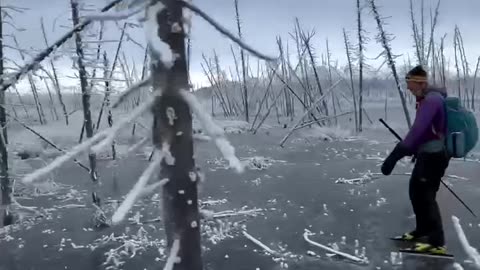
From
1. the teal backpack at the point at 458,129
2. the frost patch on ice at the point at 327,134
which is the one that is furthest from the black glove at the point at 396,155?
the frost patch on ice at the point at 327,134

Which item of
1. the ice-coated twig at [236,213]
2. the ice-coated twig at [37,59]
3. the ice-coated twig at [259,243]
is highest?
the ice-coated twig at [37,59]

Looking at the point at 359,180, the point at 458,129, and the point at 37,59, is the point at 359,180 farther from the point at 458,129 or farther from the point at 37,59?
the point at 37,59

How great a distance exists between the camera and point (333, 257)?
6004 millimetres

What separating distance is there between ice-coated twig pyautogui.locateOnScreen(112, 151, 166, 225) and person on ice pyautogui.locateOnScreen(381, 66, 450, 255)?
3789mm

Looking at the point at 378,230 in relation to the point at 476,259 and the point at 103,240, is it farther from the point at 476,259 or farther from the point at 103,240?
the point at 103,240

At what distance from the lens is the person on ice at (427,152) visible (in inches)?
218

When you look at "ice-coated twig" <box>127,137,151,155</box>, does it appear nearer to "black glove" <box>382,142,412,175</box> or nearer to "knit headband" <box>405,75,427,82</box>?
"black glove" <box>382,142,412,175</box>

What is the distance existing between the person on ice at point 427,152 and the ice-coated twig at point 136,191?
379 cm

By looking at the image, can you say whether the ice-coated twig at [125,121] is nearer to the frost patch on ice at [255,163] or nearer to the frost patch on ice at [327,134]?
the frost patch on ice at [255,163]

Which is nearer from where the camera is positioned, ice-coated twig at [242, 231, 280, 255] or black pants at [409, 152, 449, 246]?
black pants at [409, 152, 449, 246]

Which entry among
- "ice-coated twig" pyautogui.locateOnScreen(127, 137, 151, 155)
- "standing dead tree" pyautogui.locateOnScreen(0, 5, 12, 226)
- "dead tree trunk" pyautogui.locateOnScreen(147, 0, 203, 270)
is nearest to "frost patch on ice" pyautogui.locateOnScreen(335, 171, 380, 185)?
"standing dead tree" pyautogui.locateOnScreen(0, 5, 12, 226)

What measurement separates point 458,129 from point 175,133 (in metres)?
3.94

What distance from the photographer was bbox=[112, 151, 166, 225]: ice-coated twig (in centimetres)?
215

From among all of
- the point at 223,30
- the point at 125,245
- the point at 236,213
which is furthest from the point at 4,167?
the point at 223,30
